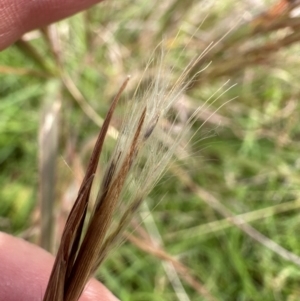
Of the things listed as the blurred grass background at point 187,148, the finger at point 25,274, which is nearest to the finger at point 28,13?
the blurred grass background at point 187,148

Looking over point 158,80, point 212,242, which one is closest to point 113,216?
point 158,80

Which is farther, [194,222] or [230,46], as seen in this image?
[194,222]

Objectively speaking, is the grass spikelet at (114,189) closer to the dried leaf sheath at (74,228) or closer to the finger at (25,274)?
the dried leaf sheath at (74,228)

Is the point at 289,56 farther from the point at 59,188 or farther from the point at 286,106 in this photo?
the point at 59,188

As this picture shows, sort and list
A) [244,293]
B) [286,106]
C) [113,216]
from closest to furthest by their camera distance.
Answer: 1. [113,216]
2. [244,293]
3. [286,106]

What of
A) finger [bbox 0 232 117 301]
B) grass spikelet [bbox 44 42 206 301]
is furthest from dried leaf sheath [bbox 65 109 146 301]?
finger [bbox 0 232 117 301]

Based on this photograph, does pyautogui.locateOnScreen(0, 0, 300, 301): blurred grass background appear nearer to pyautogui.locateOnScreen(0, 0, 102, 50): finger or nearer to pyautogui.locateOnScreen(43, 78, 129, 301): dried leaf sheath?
pyautogui.locateOnScreen(0, 0, 102, 50): finger

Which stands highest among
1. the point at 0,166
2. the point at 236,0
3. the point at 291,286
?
the point at 236,0
